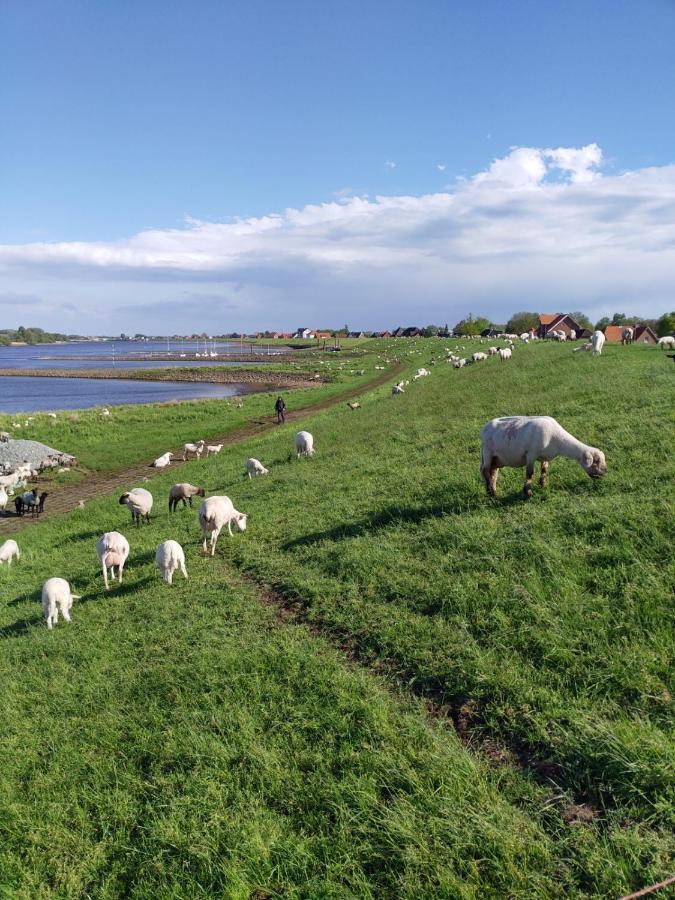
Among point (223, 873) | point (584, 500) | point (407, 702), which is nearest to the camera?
point (223, 873)

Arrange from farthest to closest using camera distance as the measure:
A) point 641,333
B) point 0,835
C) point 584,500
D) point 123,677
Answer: point 641,333, point 584,500, point 123,677, point 0,835

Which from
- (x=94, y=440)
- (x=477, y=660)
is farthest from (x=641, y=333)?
(x=477, y=660)

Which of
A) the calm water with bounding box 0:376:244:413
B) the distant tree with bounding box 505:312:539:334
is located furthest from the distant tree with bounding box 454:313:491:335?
the calm water with bounding box 0:376:244:413

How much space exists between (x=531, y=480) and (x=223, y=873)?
8997 mm

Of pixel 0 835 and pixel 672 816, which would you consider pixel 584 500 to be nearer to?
pixel 672 816

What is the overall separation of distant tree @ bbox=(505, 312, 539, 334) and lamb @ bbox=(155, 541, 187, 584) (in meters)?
114

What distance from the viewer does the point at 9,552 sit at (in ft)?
55.3

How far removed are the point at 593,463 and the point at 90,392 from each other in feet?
302

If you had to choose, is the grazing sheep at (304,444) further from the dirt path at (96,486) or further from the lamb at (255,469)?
the dirt path at (96,486)

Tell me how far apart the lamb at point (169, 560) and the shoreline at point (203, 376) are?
65.0 meters

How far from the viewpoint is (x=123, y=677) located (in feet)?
26.8

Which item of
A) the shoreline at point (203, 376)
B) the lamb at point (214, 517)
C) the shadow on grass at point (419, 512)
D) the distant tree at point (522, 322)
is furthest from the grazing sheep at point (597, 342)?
the distant tree at point (522, 322)

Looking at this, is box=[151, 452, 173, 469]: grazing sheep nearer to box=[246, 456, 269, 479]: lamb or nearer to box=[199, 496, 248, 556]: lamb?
box=[246, 456, 269, 479]: lamb

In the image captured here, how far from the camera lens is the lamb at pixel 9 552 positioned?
54.5 feet
